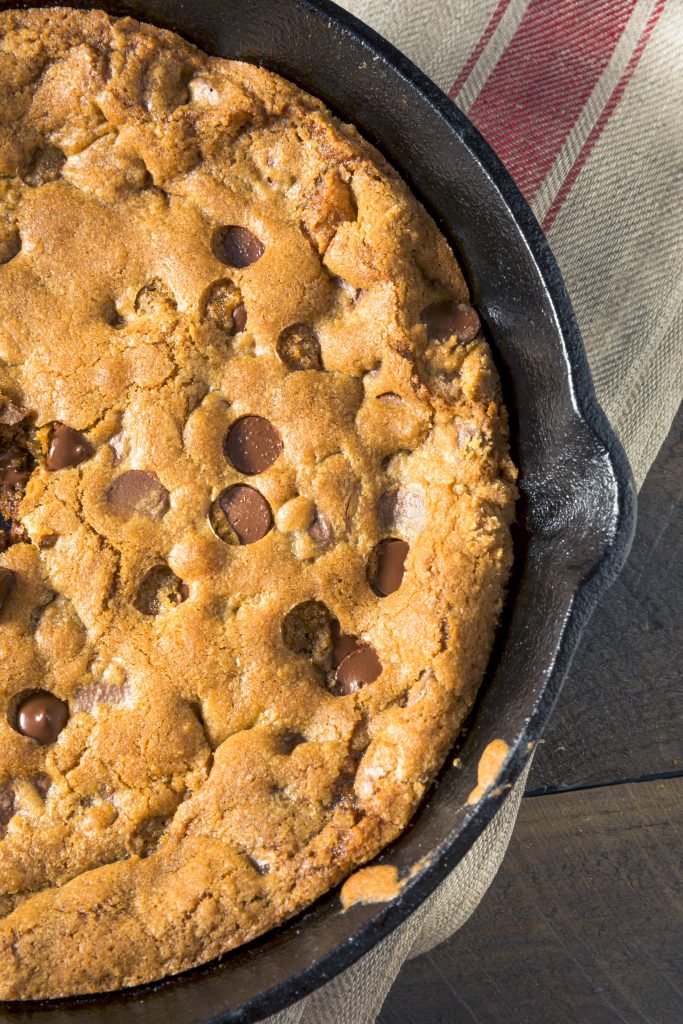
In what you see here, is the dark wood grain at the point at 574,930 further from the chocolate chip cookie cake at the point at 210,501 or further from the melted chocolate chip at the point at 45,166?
the melted chocolate chip at the point at 45,166

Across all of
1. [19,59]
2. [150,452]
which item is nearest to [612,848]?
[150,452]

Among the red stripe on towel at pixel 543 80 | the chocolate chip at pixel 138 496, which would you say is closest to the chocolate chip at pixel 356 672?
the chocolate chip at pixel 138 496

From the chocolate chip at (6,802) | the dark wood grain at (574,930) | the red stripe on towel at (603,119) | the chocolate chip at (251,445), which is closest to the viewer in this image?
the chocolate chip at (6,802)

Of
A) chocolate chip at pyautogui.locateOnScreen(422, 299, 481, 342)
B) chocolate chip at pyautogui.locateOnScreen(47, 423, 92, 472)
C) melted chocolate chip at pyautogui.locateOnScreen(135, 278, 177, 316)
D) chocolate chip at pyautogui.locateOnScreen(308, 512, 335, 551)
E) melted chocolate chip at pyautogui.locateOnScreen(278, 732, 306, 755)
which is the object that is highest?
chocolate chip at pyautogui.locateOnScreen(422, 299, 481, 342)

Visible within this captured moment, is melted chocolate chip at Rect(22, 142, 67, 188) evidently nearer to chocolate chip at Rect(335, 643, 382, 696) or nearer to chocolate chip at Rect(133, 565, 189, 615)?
chocolate chip at Rect(133, 565, 189, 615)

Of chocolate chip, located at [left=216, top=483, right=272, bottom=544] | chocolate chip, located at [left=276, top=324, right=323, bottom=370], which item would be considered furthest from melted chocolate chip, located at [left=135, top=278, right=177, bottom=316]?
chocolate chip, located at [left=216, top=483, right=272, bottom=544]

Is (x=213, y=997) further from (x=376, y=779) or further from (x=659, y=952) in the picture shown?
(x=659, y=952)
